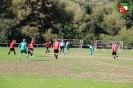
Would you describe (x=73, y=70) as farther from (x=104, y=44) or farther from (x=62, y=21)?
(x=62, y=21)

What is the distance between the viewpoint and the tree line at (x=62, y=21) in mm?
72750

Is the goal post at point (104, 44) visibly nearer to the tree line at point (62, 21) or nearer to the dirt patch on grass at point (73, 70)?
the tree line at point (62, 21)

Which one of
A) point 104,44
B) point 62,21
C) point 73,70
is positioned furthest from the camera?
point 62,21

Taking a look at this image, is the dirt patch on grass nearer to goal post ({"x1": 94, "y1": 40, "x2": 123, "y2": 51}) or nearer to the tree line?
the tree line

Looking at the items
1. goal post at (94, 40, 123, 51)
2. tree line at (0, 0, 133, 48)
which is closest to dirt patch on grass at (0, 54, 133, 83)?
tree line at (0, 0, 133, 48)

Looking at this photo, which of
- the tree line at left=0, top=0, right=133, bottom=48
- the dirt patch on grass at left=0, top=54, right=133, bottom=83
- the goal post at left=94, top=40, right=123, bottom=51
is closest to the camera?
the dirt patch on grass at left=0, top=54, right=133, bottom=83

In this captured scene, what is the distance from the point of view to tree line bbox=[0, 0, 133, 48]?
7275 centimetres

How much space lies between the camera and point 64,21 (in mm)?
82750

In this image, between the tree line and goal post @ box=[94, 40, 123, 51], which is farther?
the tree line

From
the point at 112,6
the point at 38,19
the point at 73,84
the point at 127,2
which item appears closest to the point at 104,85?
the point at 73,84

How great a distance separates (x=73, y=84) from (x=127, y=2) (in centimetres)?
4447

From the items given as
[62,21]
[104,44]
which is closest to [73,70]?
[104,44]

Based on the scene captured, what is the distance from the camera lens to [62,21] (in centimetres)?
8250

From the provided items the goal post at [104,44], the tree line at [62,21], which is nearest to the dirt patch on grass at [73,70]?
the tree line at [62,21]
